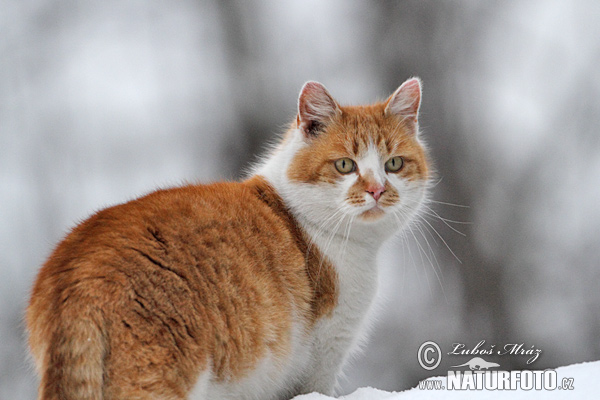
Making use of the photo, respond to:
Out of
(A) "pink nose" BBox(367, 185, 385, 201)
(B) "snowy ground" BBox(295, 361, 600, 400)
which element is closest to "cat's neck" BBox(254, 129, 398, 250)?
(A) "pink nose" BBox(367, 185, 385, 201)

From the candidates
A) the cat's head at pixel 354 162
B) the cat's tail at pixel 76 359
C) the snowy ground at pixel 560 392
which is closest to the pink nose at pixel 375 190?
the cat's head at pixel 354 162

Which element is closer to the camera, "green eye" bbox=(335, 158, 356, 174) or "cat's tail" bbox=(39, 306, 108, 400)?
"cat's tail" bbox=(39, 306, 108, 400)

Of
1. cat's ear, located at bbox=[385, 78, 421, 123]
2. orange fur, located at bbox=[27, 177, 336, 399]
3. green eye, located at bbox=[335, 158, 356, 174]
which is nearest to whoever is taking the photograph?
orange fur, located at bbox=[27, 177, 336, 399]

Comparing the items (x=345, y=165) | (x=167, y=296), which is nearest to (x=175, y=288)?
(x=167, y=296)

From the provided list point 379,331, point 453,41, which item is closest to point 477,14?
point 453,41

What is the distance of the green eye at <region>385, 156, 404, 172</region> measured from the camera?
3145 millimetres

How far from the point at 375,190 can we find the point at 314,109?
577 millimetres

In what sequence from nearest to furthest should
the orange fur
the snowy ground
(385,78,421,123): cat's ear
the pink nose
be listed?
the snowy ground
the orange fur
the pink nose
(385,78,421,123): cat's ear

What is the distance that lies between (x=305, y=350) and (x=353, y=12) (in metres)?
3.79

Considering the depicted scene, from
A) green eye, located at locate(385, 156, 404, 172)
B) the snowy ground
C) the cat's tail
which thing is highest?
green eye, located at locate(385, 156, 404, 172)

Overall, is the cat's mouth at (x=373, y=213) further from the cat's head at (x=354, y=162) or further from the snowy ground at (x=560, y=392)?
the snowy ground at (x=560, y=392)

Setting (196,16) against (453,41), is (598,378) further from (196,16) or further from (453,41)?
(196,16)

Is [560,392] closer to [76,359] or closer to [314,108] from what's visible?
[76,359]

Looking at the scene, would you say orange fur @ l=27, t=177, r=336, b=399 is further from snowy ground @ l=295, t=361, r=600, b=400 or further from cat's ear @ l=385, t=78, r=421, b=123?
cat's ear @ l=385, t=78, r=421, b=123
